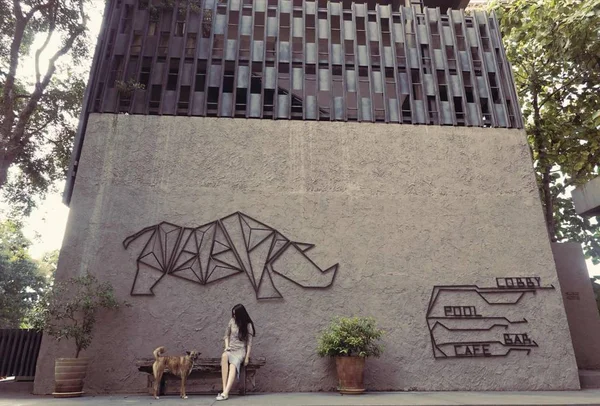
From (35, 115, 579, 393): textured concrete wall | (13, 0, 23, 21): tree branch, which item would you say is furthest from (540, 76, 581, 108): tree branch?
(13, 0, 23, 21): tree branch

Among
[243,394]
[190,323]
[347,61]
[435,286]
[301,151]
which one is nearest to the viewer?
[243,394]

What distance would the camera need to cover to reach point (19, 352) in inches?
311

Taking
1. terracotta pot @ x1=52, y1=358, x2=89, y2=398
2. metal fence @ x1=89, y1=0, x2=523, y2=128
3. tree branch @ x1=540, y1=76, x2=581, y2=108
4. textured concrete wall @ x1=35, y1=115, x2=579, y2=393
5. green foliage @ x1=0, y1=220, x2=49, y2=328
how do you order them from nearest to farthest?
terracotta pot @ x1=52, y1=358, x2=89, y2=398 → textured concrete wall @ x1=35, y1=115, x2=579, y2=393 → metal fence @ x1=89, y1=0, x2=523, y2=128 → tree branch @ x1=540, y1=76, x2=581, y2=108 → green foliage @ x1=0, y1=220, x2=49, y2=328

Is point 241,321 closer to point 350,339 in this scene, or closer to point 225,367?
point 225,367

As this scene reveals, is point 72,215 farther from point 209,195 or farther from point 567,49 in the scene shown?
point 567,49

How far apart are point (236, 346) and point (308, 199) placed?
3472 mm

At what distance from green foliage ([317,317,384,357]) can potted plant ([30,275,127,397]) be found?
153 inches

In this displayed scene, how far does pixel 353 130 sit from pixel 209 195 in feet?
11.9

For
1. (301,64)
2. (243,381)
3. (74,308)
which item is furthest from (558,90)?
Answer: (74,308)

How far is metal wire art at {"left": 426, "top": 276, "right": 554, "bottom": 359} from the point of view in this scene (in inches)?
301

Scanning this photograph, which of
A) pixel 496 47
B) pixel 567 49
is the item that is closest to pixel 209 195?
pixel 496 47

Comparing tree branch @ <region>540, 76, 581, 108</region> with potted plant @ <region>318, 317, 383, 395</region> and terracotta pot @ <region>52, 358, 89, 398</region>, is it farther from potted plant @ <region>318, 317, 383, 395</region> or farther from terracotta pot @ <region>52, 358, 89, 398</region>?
terracotta pot @ <region>52, 358, 89, 398</region>

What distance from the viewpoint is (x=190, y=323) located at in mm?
7473

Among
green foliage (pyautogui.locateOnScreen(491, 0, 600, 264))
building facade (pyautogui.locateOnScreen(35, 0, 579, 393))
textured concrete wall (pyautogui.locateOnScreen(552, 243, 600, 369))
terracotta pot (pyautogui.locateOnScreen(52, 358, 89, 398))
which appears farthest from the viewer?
green foliage (pyautogui.locateOnScreen(491, 0, 600, 264))
